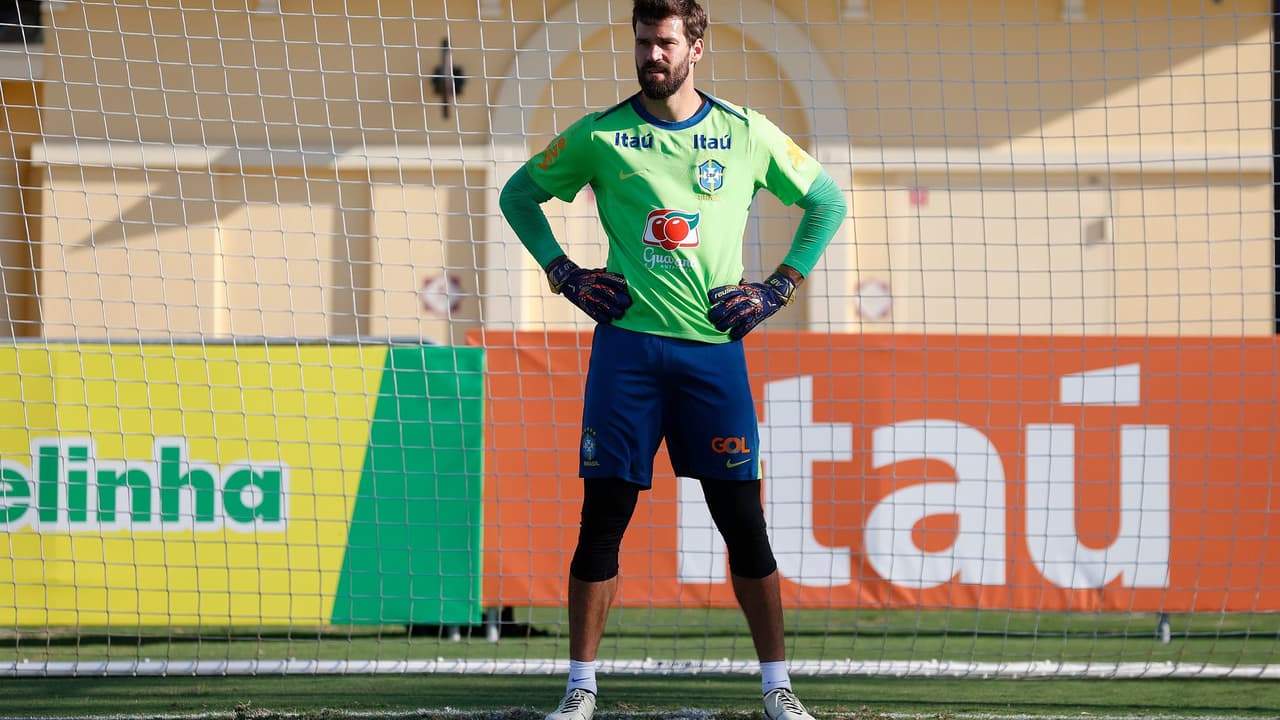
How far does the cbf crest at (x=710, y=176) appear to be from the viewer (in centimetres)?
331

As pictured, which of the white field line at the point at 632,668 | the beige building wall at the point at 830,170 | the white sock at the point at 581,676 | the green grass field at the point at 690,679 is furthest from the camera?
the beige building wall at the point at 830,170

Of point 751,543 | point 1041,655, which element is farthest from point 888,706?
point 1041,655

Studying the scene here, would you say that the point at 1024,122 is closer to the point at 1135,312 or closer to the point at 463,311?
the point at 1135,312

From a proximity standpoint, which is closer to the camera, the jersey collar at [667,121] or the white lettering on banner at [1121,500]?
the jersey collar at [667,121]

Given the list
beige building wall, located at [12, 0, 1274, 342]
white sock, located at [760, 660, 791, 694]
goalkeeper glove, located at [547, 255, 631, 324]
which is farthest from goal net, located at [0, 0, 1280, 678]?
beige building wall, located at [12, 0, 1274, 342]

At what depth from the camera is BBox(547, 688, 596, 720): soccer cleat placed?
3301mm

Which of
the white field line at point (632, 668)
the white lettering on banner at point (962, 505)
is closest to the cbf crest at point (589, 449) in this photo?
the white field line at point (632, 668)

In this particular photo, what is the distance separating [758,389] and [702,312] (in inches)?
99.0

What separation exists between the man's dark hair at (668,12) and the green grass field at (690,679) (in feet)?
6.11

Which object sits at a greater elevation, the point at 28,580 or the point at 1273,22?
the point at 1273,22

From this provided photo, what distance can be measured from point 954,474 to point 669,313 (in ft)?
9.15

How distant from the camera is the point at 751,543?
3.39m

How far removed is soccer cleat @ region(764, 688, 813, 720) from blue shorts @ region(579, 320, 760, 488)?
1.85 ft

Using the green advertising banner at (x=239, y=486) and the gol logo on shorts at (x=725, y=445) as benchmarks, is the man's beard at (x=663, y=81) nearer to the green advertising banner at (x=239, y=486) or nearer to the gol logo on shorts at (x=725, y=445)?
the gol logo on shorts at (x=725, y=445)
